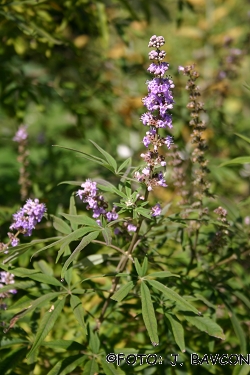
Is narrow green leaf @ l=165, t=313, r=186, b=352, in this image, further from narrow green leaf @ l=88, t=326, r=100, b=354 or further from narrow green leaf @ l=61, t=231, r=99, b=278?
narrow green leaf @ l=61, t=231, r=99, b=278

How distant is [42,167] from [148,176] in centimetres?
225

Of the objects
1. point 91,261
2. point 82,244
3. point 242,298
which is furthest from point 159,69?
point 242,298

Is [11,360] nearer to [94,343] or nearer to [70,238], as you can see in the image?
[94,343]

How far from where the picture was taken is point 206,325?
1.69m

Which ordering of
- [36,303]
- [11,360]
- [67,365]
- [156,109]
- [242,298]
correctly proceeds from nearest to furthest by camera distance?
[156,109]
[36,303]
[67,365]
[11,360]
[242,298]

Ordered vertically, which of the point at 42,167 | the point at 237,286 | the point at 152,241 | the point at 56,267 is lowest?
the point at 237,286

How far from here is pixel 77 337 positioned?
6.52 ft

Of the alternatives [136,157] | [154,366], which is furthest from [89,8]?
[154,366]

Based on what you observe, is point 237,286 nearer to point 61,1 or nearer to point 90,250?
point 90,250

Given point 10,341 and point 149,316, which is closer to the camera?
point 149,316

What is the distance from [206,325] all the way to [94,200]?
649 millimetres

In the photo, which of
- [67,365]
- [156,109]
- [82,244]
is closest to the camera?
[82,244]

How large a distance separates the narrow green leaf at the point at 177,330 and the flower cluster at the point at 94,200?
435mm

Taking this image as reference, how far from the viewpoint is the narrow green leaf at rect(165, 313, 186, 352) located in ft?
5.06
